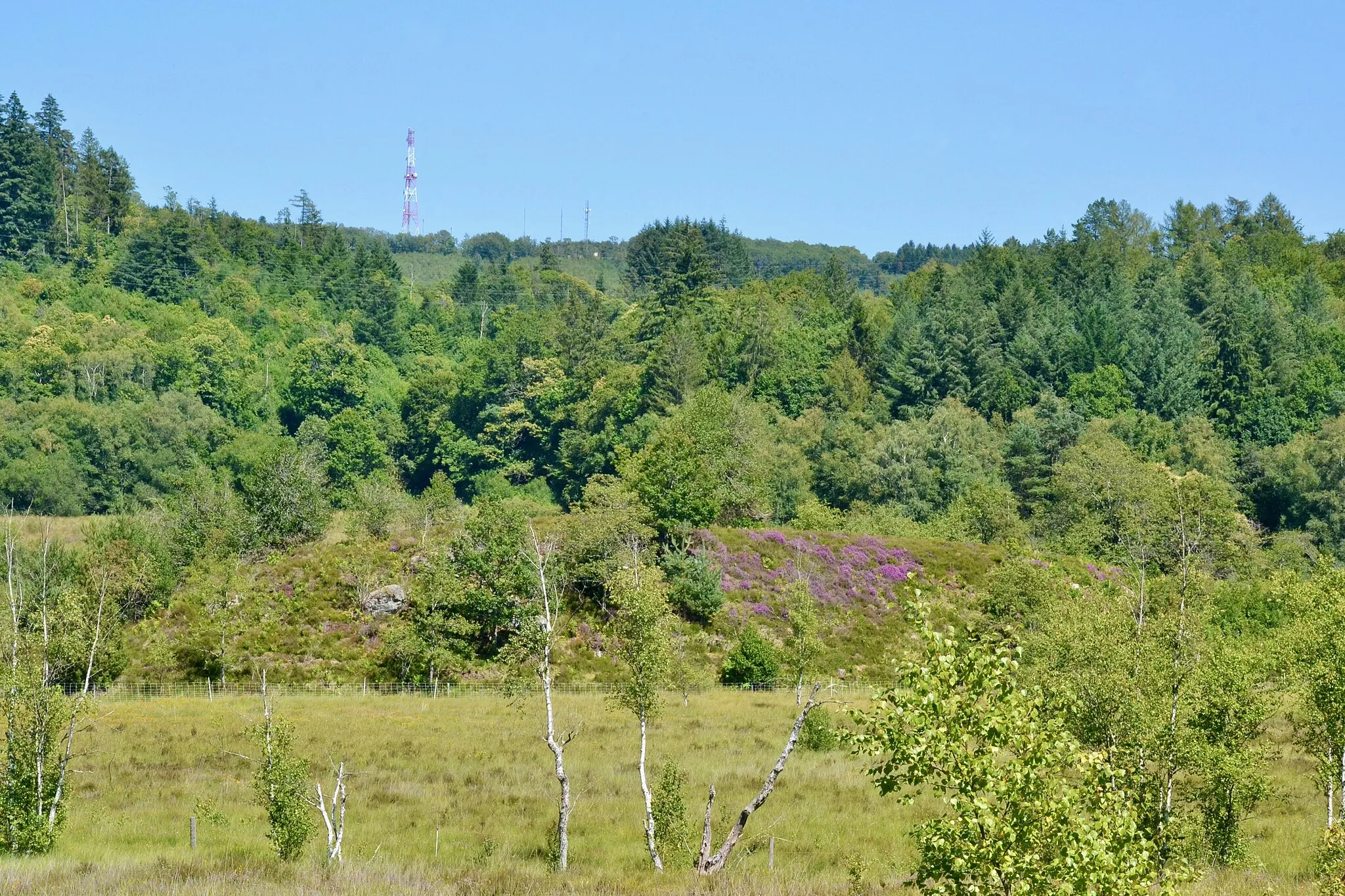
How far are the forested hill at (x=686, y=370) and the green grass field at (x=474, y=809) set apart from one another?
112ft

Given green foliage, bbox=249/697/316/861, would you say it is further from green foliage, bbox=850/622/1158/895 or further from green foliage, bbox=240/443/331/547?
green foliage, bbox=240/443/331/547

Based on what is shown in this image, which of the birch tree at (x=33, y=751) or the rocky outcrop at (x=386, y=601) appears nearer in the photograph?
the birch tree at (x=33, y=751)

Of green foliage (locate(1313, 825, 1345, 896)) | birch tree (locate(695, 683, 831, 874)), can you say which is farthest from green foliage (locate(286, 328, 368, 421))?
green foliage (locate(1313, 825, 1345, 896))

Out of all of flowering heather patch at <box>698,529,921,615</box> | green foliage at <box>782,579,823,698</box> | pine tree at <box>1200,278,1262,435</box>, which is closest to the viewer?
green foliage at <box>782,579,823,698</box>

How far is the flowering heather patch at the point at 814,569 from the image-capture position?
7394 centimetres

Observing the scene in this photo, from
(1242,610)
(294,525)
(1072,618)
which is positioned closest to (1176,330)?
(1242,610)

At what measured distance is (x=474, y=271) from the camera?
638 feet

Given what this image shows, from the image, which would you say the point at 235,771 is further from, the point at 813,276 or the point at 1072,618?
the point at 813,276

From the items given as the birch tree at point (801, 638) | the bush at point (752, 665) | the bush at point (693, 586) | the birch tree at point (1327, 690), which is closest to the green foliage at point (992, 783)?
the birch tree at point (1327, 690)

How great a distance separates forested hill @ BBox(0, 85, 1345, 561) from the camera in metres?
109

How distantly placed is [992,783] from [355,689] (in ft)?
169

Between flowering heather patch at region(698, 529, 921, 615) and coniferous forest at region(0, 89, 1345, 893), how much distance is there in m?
0.28

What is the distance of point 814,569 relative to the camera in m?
76.5

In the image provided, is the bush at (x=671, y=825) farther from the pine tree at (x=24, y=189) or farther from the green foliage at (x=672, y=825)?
→ the pine tree at (x=24, y=189)
